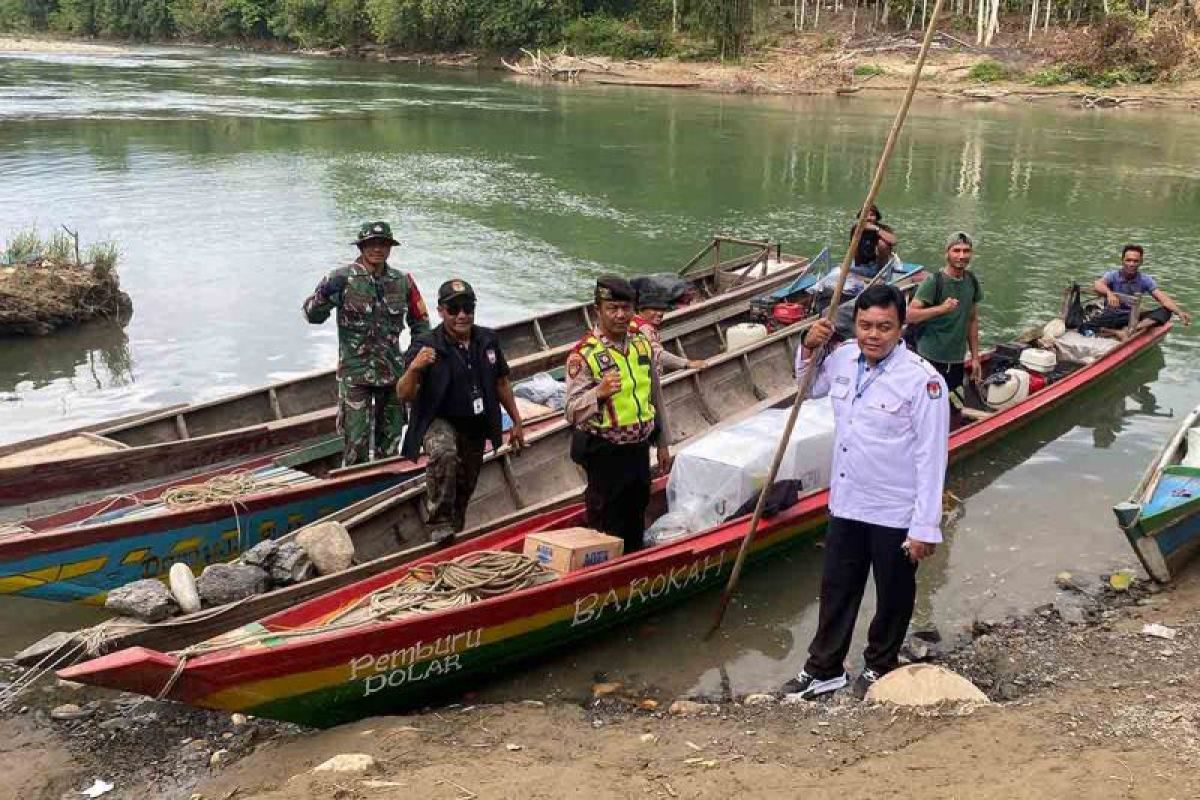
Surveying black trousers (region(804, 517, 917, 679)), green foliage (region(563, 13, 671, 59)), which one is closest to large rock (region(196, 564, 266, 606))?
black trousers (region(804, 517, 917, 679))

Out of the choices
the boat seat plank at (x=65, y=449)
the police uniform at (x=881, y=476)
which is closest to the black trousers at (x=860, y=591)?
the police uniform at (x=881, y=476)

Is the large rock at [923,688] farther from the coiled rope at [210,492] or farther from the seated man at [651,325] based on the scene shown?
the coiled rope at [210,492]

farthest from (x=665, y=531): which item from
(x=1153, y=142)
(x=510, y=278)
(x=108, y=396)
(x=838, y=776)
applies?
(x=1153, y=142)

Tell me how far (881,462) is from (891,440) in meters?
0.11

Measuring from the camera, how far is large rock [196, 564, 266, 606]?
5.37 metres

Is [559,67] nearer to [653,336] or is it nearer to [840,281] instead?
[653,336]

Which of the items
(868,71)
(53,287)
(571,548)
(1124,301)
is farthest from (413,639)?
(868,71)

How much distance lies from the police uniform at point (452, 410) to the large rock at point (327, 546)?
1.72 feet

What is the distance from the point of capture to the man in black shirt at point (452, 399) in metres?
5.45

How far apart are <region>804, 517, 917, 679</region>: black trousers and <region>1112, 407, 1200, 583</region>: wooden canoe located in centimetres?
214

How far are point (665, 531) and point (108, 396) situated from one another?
749cm

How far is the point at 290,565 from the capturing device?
18.4ft

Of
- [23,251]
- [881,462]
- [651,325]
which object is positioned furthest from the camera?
[23,251]

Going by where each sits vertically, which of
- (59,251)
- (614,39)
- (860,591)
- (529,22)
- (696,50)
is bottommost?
(860,591)
